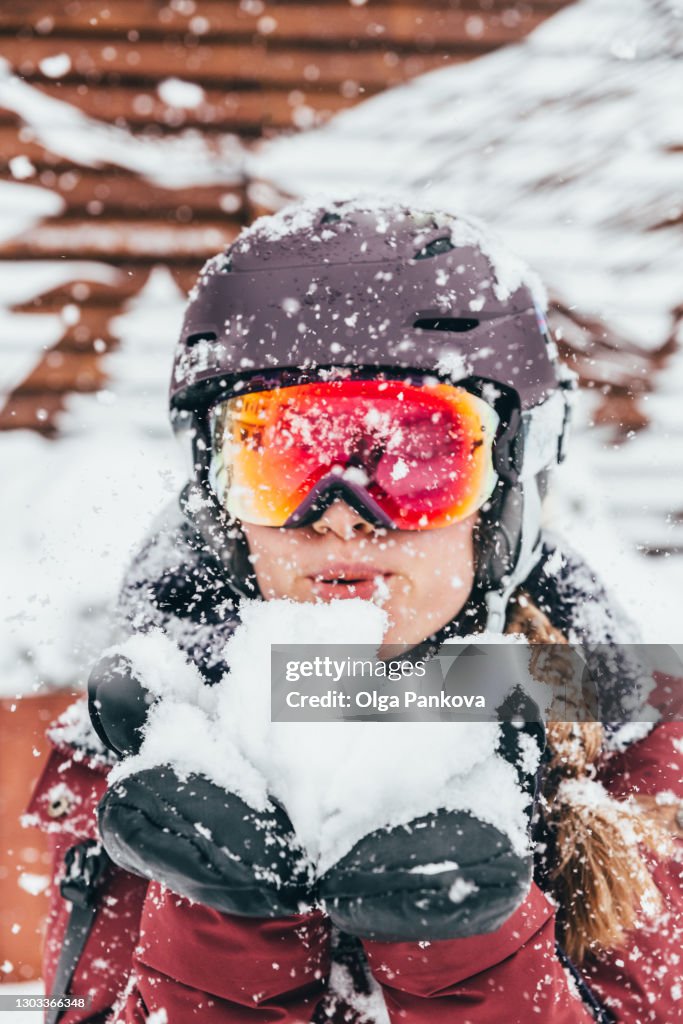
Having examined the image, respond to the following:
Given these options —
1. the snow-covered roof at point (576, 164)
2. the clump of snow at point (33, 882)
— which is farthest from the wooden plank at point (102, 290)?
the clump of snow at point (33, 882)

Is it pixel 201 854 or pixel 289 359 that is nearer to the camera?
pixel 201 854

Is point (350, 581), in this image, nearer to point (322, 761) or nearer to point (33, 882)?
point (322, 761)

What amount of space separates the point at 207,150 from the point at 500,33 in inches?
41.0

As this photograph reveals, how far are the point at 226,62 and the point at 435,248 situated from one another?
67.3 inches

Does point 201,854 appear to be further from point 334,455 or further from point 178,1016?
point 334,455

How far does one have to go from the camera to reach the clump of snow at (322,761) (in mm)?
784

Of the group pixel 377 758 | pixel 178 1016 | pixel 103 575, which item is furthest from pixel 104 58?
pixel 178 1016

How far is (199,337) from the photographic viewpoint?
1.21m

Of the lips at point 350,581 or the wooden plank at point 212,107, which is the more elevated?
the wooden plank at point 212,107

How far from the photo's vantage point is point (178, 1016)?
2.95 feet

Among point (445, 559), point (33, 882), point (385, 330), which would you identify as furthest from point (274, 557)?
point (33, 882)

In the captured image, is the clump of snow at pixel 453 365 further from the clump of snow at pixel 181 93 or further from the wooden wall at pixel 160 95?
the clump of snow at pixel 181 93

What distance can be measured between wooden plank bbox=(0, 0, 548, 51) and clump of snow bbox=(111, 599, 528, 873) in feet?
7.33

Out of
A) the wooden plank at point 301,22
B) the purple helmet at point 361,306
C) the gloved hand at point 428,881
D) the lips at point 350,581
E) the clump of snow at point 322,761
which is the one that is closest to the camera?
the gloved hand at point 428,881
